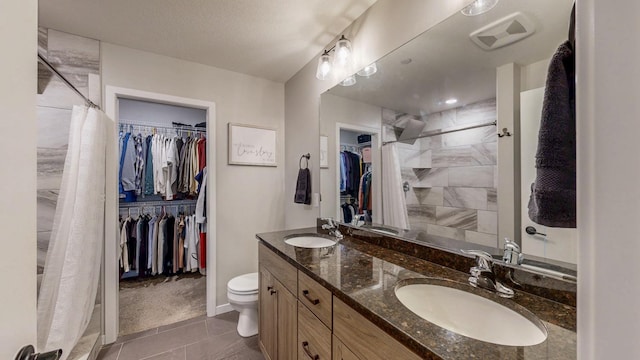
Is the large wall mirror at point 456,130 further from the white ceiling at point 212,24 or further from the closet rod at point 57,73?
the closet rod at point 57,73

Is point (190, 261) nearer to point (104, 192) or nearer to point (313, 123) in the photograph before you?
point (104, 192)

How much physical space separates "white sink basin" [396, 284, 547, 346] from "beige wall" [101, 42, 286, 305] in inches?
75.2

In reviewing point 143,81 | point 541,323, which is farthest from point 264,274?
point 143,81

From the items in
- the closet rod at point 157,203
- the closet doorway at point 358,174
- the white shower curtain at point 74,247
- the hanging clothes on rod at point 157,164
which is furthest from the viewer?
the closet rod at point 157,203

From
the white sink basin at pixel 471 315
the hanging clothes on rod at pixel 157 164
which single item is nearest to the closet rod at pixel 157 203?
the hanging clothes on rod at pixel 157 164

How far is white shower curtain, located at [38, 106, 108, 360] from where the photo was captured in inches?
56.8

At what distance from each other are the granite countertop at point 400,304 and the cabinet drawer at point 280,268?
52mm

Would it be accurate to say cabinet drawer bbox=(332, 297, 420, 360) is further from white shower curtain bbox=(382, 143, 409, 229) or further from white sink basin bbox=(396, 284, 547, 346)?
white shower curtain bbox=(382, 143, 409, 229)

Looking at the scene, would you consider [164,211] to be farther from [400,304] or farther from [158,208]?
[400,304]

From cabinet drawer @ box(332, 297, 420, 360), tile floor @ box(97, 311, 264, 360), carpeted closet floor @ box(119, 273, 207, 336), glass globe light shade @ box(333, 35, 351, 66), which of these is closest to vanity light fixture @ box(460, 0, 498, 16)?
glass globe light shade @ box(333, 35, 351, 66)

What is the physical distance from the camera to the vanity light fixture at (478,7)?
1.06 metres

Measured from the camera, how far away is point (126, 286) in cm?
300

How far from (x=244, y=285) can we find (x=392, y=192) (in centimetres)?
147
